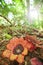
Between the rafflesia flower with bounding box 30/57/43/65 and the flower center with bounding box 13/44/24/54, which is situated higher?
the flower center with bounding box 13/44/24/54

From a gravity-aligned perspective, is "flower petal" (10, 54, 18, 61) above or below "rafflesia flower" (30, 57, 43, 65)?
below

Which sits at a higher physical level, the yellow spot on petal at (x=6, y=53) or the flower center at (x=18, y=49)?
the flower center at (x=18, y=49)

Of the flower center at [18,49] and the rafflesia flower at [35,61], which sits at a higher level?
the flower center at [18,49]

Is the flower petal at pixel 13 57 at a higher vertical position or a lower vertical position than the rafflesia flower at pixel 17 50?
lower

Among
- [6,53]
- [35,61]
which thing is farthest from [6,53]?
[35,61]

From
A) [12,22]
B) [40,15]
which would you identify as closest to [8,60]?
[12,22]

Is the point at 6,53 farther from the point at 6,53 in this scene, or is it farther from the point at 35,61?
the point at 35,61

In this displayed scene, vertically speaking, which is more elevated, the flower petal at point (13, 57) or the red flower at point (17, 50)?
the red flower at point (17, 50)

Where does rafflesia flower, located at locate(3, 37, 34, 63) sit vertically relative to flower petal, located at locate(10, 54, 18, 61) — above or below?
above
